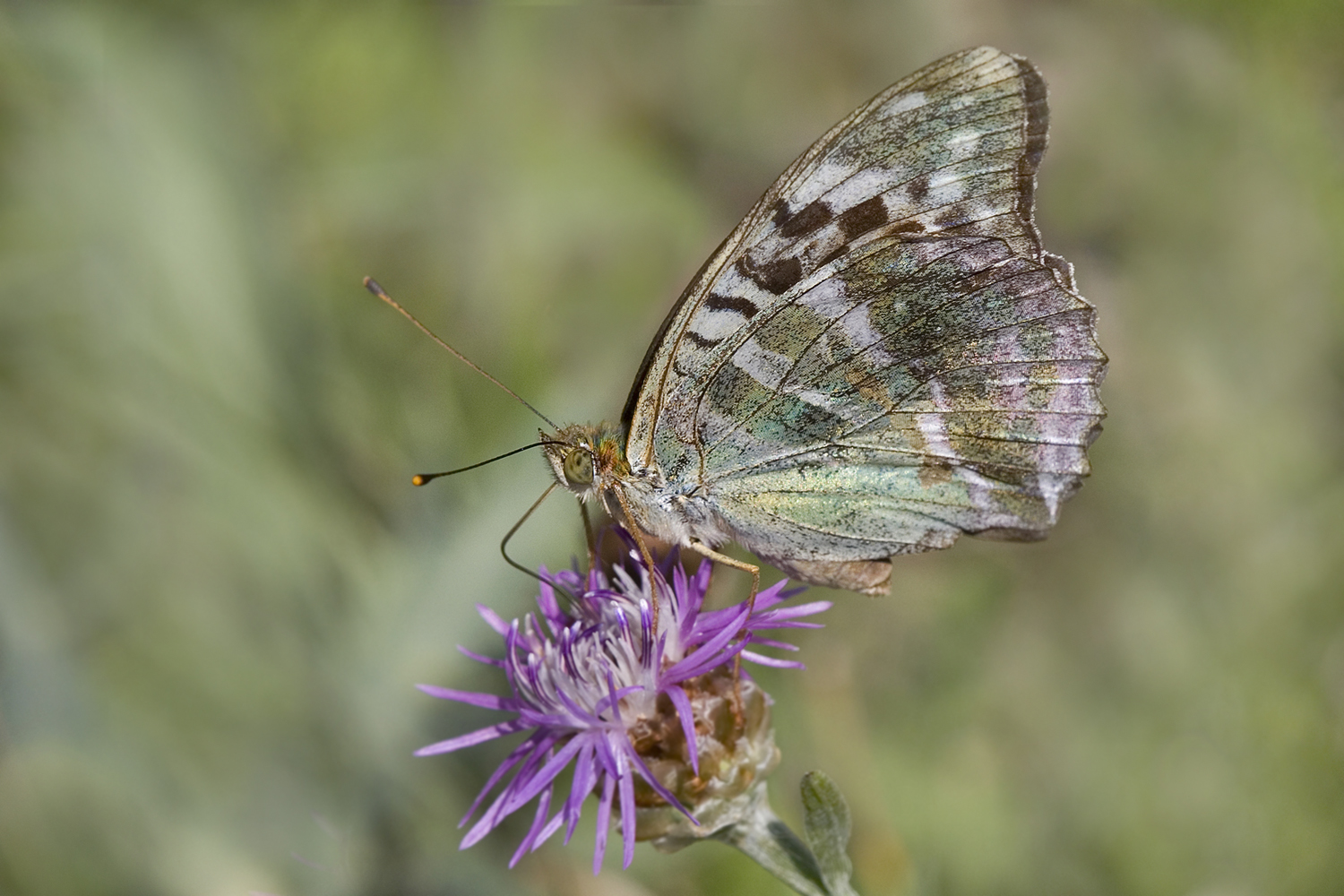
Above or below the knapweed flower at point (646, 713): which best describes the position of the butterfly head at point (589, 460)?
above

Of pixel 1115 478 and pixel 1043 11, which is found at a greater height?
pixel 1043 11

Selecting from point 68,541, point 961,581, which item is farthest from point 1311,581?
point 68,541

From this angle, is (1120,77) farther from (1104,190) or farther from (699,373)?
(699,373)

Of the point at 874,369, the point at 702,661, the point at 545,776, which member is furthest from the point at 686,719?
the point at 874,369

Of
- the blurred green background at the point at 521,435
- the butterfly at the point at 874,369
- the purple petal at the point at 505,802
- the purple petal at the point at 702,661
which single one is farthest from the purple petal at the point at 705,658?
the blurred green background at the point at 521,435

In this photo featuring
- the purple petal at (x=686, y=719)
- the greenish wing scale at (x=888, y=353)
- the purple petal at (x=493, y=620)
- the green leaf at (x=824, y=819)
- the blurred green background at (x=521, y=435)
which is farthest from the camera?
the blurred green background at (x=521, y=435)

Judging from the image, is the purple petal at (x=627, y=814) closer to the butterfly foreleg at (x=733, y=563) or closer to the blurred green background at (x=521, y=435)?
the butterfly foreleg at (x=733, y=563)

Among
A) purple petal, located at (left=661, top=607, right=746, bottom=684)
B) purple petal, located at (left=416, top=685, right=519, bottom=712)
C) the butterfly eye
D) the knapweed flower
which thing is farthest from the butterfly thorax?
purple petal, located at (left=416, top=685, right=519, bottom=712)

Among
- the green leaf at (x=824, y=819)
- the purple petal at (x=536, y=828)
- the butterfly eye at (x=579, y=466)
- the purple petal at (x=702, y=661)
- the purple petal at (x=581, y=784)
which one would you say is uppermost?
the butterfly eye at (x=579, y=466)
